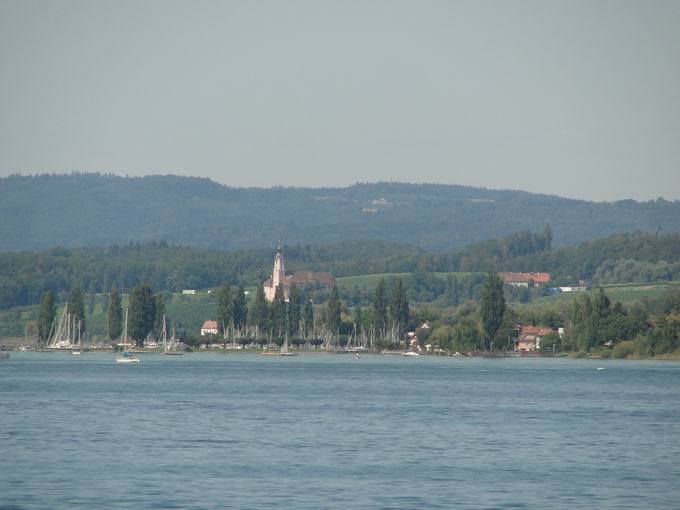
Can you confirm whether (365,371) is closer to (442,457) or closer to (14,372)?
(14,372)

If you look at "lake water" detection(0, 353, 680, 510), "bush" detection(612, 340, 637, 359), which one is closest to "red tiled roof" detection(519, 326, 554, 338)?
"bush" detection(612, 340, 637, 359)

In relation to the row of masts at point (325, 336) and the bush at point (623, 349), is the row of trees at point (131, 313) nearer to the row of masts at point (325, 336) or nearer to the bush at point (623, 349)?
the row of masts at point (325, 336)

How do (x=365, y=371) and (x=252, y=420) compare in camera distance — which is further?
(x=365, y=371)

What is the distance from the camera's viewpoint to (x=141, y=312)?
173750 millimetres

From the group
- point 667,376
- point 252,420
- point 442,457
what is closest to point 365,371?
point 667,376

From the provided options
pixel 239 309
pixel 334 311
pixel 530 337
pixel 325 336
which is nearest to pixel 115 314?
pixel 239 309

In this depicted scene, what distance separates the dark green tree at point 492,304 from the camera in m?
158

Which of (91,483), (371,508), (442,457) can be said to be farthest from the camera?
(442,457)

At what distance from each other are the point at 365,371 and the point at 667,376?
89.4ft

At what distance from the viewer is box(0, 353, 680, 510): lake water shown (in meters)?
35.6

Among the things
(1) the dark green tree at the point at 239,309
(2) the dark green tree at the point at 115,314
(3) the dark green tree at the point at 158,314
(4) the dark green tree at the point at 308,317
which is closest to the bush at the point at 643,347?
(4) the dark green tree at the point at 308,317

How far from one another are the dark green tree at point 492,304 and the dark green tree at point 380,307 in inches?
978

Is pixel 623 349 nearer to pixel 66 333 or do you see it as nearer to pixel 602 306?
pixel 602 306

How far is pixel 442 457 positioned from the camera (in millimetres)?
43656
